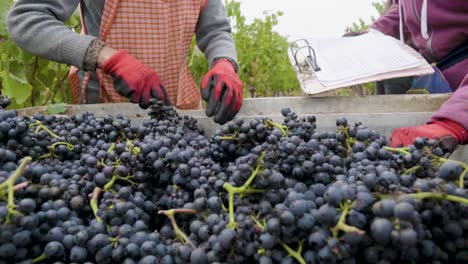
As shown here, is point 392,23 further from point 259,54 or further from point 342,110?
point 259,54

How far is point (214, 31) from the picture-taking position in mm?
2541

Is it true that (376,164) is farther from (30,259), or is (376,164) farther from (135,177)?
(30,259)

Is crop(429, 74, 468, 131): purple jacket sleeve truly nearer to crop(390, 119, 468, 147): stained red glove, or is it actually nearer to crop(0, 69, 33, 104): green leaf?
crop(390, 119, 468, 147): stained red glove

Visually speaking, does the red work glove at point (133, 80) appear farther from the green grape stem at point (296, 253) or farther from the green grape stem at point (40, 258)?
the green grape stem at point (296, 253)

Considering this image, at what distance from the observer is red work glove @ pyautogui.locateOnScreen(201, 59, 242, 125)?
64.8 inches

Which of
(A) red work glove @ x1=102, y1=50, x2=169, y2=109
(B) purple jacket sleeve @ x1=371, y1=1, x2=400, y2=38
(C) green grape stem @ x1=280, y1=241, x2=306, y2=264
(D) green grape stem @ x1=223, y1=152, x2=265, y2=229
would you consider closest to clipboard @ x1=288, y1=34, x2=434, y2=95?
(A) red work glove @ x1=102, y1=50, x2=169, y2=109

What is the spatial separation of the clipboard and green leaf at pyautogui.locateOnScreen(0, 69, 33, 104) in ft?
5.47

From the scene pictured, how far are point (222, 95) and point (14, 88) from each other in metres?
1.50

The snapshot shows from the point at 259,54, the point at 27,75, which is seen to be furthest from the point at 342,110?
the point at 259,54

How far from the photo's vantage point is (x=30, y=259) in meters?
0.72

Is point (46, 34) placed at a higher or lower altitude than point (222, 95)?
higher

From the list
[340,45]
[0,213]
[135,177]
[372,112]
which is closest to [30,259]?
[0,213]

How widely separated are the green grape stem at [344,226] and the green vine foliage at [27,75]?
2.29 metres

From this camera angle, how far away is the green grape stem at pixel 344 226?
2.06ft
